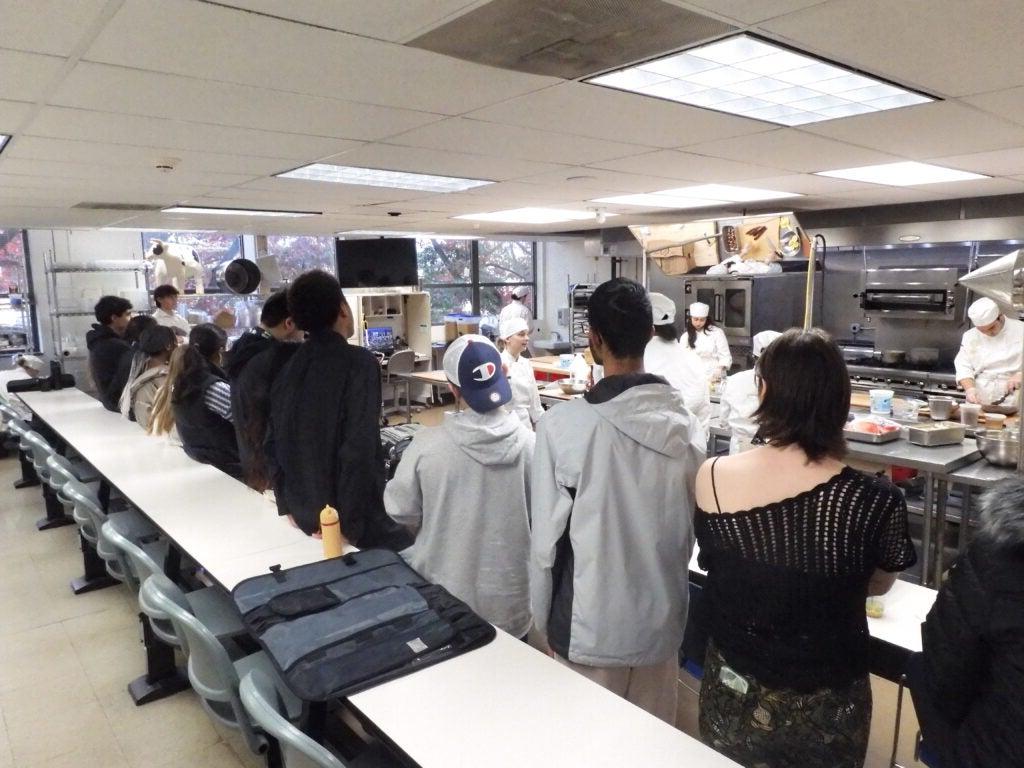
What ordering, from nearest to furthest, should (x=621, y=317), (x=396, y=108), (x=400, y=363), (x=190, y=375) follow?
1. (x=621, y=317)
2. (x=396, y=108)
3. (x=190, y=375)
4. (x=400, y=363)

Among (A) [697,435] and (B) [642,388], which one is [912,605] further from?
(B) [642,388]

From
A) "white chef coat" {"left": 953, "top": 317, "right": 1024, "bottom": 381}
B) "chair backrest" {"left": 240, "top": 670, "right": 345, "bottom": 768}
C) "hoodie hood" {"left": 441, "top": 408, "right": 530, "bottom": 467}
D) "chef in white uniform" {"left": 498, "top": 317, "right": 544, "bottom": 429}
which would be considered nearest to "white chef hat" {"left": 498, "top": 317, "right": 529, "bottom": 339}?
"chef in white uniform" {"left": 498, "top": 317, "right": 544, "bottom": 429}

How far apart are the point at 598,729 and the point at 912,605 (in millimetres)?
1135

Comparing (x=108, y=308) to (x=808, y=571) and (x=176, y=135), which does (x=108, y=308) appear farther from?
(x=808, y=571)

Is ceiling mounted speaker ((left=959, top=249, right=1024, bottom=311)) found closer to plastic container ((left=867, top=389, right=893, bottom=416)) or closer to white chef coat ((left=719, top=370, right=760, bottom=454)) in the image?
white chef coat ((left=719, top=370, right=760, bottom=454))

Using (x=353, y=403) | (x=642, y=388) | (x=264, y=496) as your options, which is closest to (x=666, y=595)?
(x=642, y=388)

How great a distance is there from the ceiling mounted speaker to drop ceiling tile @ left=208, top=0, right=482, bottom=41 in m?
1.31

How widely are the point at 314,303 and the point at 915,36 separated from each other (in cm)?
184

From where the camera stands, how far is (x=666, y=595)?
63.0 inches

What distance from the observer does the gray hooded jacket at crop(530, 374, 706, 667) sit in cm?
153

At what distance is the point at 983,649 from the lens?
102cm

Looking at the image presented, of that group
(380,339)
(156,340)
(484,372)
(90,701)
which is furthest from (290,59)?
(380,339)

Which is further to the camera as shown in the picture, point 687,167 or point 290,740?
point 687,167

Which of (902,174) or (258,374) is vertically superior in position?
(902,174)
